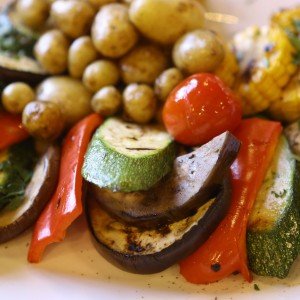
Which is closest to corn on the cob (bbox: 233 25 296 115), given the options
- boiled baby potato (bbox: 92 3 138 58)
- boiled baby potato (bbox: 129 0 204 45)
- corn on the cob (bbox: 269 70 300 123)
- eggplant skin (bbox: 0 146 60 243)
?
corn on the cob (bbox: 269 70 300 123)

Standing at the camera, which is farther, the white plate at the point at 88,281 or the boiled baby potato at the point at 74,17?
the boiled baby potato at the point at 74,17

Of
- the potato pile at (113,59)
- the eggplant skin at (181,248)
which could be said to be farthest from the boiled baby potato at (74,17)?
the eggplant skin at (181,248)

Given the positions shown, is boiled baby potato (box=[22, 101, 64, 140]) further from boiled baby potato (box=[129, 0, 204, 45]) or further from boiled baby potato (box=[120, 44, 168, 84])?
boiled baby potato (box=[129, 0, 204, 45])

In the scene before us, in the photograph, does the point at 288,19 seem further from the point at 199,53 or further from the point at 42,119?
the point at 42,119

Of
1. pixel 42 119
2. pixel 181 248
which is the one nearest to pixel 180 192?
pixel 181 248

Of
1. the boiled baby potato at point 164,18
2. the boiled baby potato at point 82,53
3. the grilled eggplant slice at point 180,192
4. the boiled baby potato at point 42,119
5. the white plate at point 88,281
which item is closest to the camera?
the grilled eggplant slice at point 180,192

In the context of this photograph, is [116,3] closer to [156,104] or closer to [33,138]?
[156,104]

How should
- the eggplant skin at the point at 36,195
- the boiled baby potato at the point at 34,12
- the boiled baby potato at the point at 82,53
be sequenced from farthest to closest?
1. the boiled baby potato at the point at 34,12
2. the boiled baby potato at the point at 82,53
3. the eggplant skin at the point at 36,195

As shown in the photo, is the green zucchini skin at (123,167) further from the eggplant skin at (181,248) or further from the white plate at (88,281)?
the white plate at (88,281)
